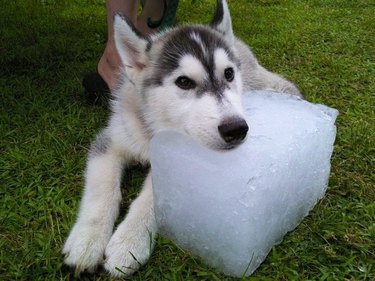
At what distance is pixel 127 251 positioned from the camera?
223 centimetres

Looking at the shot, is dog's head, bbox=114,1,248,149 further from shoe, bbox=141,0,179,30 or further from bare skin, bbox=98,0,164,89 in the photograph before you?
shoe, bbox=141,0,179,30

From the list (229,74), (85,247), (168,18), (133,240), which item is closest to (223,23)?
(229,74)

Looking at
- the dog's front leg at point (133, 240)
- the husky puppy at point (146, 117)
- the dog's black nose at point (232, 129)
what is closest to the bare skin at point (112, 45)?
the husky puppy at point (146, 117)

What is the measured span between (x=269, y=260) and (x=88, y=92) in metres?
2.50

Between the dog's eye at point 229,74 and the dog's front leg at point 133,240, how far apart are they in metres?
0.80

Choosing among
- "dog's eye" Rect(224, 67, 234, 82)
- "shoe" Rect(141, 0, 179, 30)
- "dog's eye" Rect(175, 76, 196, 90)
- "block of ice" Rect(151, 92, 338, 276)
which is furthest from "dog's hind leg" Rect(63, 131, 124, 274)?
"shoe" Rect(141, 0, 179, 30)

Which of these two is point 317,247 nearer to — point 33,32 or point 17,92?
point 17,92

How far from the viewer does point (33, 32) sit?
5.81m

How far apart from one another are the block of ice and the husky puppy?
0.33 ft

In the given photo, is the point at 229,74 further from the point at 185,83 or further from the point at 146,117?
the point at 146,117

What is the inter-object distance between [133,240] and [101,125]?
1.57 meters

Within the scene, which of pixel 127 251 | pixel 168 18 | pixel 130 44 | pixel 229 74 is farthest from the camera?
pixel 168 18

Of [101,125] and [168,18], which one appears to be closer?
[101,125]

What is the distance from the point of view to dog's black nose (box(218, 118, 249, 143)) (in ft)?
7.09
